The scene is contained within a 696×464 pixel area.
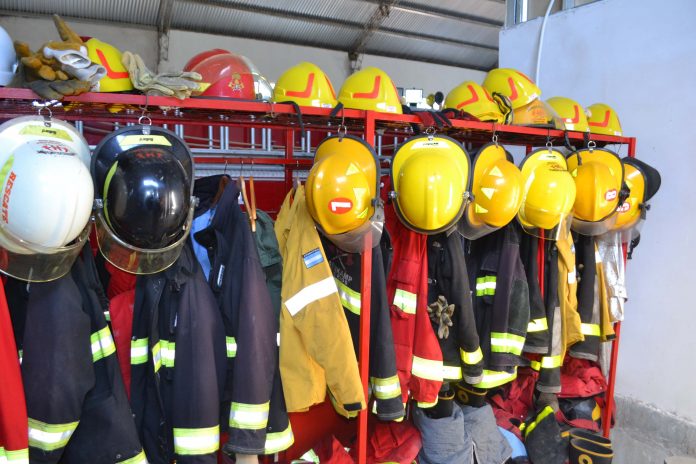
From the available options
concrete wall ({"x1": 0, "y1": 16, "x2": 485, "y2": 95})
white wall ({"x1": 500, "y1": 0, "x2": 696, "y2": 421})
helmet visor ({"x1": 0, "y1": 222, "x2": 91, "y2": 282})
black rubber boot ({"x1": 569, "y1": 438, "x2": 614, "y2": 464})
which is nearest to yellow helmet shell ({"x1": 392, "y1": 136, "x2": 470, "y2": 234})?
helmet visor ({"x1": 0, "y1": 222, "x2": 91, "y2": 282})

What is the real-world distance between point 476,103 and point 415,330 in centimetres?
130

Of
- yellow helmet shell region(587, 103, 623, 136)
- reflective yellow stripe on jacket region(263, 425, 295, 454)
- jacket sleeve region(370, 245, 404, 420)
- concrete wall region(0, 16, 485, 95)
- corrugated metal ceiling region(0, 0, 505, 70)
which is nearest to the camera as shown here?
reflective yellow stripe on jacket region(263, 425, 295, 454)

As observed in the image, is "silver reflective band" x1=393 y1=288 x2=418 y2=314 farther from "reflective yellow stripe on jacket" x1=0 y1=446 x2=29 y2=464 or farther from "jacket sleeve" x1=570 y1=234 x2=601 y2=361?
"reflective yellow stripe on jacket" x1=0 y1=446 x2=29 y2=464

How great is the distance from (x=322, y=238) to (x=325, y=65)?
6.12 metres

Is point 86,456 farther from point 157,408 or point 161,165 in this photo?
point 161,165

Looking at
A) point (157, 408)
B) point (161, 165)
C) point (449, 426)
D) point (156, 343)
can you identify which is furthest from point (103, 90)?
point (449, 426)

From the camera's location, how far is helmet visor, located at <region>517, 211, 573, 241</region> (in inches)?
101

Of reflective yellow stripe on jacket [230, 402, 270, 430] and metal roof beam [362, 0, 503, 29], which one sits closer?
reflective yellow stripe on jacket [230, 402, 270, 430]

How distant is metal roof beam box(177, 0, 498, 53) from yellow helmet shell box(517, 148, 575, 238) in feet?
16.9

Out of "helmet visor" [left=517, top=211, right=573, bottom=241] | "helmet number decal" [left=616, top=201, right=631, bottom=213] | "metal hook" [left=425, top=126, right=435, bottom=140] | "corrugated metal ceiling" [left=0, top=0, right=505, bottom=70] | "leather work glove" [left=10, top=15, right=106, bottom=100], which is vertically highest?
"corrugated metal ceiling" [left=0, top=0, right=505, bottom=70]

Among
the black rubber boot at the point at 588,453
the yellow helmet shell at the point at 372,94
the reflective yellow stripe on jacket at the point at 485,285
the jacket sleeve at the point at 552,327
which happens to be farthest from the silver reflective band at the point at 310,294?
the black rubber boot at the point at 588,453

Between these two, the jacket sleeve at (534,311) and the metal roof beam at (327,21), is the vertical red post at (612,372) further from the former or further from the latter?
the metal roof beam at (327,21)

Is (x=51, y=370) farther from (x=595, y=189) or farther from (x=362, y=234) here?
(x=595, y=189)

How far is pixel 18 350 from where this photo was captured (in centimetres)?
166
